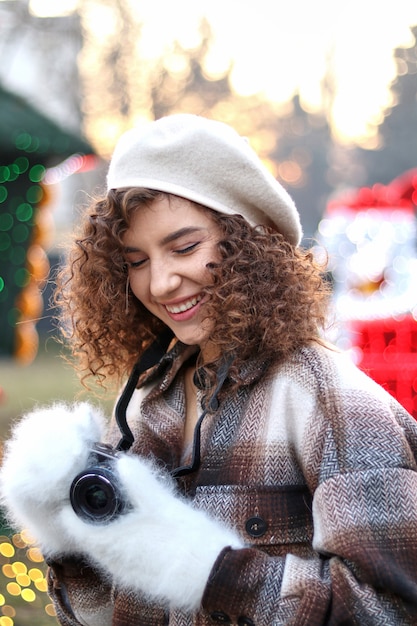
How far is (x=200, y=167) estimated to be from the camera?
176 centimetres

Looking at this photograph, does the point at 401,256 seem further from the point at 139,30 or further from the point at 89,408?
the point at 139,30

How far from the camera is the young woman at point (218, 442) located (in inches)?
58.1

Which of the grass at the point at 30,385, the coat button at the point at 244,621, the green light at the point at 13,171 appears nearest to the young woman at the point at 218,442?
the coat button at the point at 244,621

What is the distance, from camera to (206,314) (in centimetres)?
180

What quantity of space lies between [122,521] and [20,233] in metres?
8.46

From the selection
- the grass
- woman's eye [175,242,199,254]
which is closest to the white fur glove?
woman's eye [175,242,199,254]

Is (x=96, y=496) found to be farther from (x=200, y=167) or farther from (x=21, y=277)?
(x=21, y=277)

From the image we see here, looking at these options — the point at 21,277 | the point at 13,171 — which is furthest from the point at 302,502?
the point at 21,277

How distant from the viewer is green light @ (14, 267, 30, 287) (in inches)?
370

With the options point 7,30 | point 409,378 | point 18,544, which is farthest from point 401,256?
point 7,30

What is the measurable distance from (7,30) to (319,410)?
572 inches

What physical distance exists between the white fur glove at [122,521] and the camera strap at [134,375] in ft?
0.50

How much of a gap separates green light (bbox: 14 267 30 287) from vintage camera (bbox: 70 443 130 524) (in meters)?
8.03

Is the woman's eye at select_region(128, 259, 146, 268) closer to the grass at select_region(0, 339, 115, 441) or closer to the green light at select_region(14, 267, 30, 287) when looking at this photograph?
the grass at select_region(0, 339, 115, 441)
